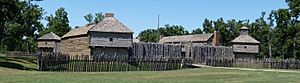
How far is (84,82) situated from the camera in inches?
819

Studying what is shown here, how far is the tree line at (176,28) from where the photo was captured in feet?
183

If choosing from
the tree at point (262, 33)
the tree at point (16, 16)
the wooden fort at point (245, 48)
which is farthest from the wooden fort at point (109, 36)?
the tree at point (262, 33)

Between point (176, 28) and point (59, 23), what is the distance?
34159 millimetres

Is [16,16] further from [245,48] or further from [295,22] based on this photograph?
[295,22]

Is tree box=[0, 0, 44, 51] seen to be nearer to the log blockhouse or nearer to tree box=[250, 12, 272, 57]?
the log blockhouse

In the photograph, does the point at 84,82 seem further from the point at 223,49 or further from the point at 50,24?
the point at 50,24

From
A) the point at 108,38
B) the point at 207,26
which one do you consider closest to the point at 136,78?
the point at 108,38

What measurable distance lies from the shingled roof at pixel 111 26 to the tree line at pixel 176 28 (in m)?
8.73

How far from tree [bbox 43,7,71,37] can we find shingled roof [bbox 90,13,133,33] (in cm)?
4321

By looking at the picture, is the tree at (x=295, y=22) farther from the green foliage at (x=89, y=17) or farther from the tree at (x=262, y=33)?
the green foliage at (x=89, y=17)

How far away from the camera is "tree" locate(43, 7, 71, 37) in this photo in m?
95.4

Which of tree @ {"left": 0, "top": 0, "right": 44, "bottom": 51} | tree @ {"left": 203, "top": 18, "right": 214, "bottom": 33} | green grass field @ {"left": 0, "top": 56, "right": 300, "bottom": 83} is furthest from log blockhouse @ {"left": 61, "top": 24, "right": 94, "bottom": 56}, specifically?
tree @ {"left": 203, "top": 18, "right": 214, "bottom": 33}

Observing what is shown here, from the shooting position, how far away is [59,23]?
96438mm

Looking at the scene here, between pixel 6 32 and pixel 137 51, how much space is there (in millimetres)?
25782
